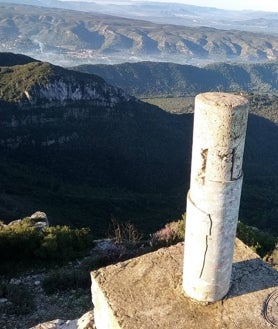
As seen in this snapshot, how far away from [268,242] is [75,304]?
7.23m

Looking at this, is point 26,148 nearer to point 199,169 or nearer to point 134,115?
point 134,115

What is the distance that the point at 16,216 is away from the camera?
80.6ft

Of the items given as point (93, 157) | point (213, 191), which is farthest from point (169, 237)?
point (93, 157)

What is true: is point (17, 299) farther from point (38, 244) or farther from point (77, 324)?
point (38, 244)

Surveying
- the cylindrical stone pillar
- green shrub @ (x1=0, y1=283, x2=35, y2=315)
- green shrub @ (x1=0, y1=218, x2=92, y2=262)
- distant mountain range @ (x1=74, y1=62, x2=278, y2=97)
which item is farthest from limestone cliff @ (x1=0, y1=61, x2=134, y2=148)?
distant mountain range @ (x1=74, y1=62, x2=278, y2=97)

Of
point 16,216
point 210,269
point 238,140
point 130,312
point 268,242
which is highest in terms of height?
point 238,140

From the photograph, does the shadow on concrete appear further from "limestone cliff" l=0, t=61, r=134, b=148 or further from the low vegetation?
"limestone cliff" l=0, t=61, r=134, b=148

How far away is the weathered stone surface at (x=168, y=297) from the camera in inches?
246

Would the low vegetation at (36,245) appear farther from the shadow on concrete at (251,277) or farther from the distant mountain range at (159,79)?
the distant mountain range at (159,79)

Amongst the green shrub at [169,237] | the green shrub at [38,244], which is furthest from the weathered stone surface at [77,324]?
the green shrub at [169,237]

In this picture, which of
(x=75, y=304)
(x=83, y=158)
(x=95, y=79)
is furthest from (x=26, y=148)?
(x=75, y=304)

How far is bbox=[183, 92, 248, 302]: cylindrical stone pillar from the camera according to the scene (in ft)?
17.7

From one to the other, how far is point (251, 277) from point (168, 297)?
1.52 metres

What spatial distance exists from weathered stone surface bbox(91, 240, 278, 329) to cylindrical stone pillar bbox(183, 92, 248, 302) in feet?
0.88
